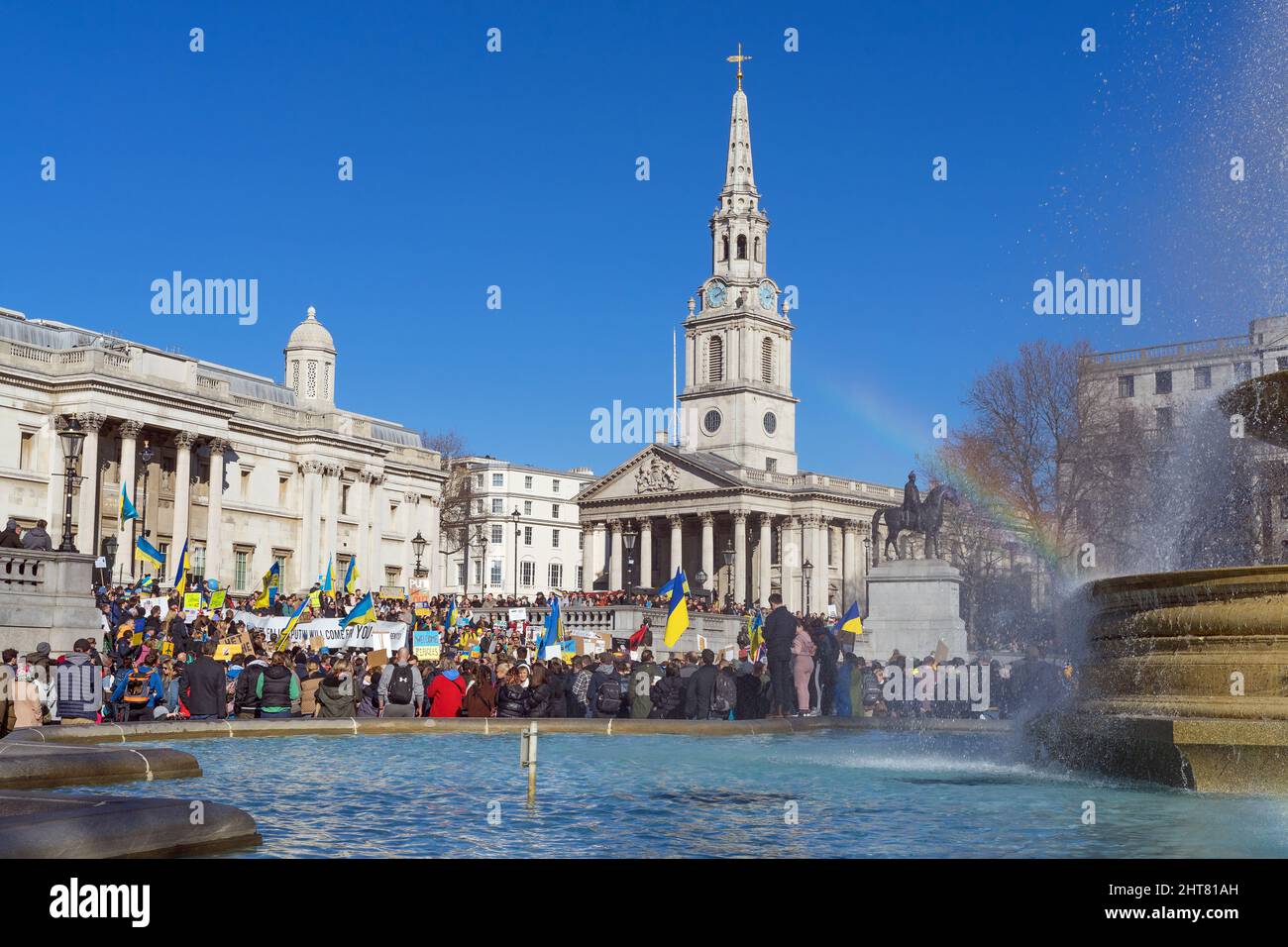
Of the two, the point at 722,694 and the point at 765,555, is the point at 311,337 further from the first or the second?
the point at 722,694

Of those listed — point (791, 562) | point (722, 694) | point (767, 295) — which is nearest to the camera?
point (722, 694)

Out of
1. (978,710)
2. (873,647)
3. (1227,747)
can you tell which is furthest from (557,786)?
(873,647)

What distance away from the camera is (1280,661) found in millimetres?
10016

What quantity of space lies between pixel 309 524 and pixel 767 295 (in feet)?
181

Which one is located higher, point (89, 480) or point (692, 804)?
point (89, 480)

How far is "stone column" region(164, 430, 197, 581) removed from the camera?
215 feet

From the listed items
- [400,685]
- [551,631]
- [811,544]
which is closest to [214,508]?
[551,631]

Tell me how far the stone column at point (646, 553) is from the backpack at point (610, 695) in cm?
9189

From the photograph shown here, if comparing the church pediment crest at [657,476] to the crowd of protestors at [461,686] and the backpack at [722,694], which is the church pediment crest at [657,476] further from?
the backpack at [722,694]

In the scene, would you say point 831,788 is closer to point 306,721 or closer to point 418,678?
point 306,721

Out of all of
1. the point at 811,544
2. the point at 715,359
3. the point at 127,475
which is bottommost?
the point at 127,475

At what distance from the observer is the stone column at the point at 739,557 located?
106875mm

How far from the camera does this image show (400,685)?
18.3 m

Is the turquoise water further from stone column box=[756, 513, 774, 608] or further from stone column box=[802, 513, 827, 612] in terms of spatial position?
stone column box=[802, 513, 827, 612]
